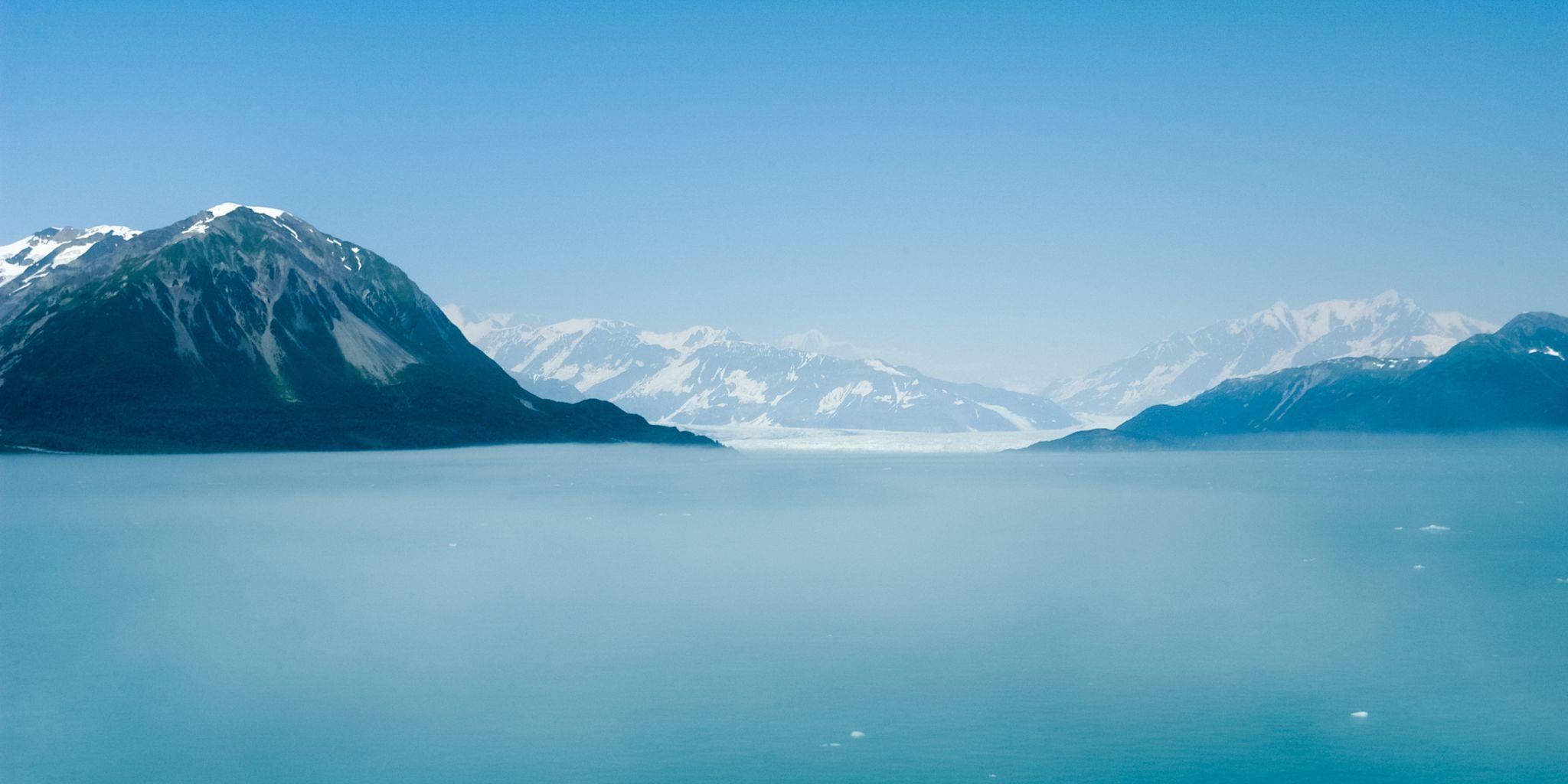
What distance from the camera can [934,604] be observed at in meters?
45.7

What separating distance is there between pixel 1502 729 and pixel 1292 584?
2413cm

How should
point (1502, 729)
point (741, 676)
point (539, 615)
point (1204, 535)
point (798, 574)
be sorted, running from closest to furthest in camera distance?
point (1502, 729), point (741, 676), point (539, 615), point (798, 574), point (1204, 535)

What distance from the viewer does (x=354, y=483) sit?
149 m

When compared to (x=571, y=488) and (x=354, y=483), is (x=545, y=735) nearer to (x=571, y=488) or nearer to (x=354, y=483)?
(x=571, y=488)

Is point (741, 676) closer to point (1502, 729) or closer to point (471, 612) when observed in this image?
point (471, 612)

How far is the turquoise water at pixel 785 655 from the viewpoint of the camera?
2534cm

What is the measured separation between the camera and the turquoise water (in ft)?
83.1

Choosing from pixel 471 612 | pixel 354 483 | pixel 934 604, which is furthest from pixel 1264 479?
pixel 471 612

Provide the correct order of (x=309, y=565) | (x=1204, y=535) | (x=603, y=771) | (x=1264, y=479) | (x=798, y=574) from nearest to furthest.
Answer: (x=603, y=771), (x=798, y=574), (x=309, y=565), (x=1204, y=535), (x=1264, y=479)

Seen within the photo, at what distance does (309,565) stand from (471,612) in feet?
66.9

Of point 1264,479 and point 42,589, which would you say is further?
point 1264,479

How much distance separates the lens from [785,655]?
118 ft

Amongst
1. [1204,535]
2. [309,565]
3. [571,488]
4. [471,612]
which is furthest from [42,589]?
[571,488]

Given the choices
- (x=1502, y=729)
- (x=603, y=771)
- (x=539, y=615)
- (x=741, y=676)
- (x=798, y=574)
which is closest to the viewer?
(x=603, y=771)
